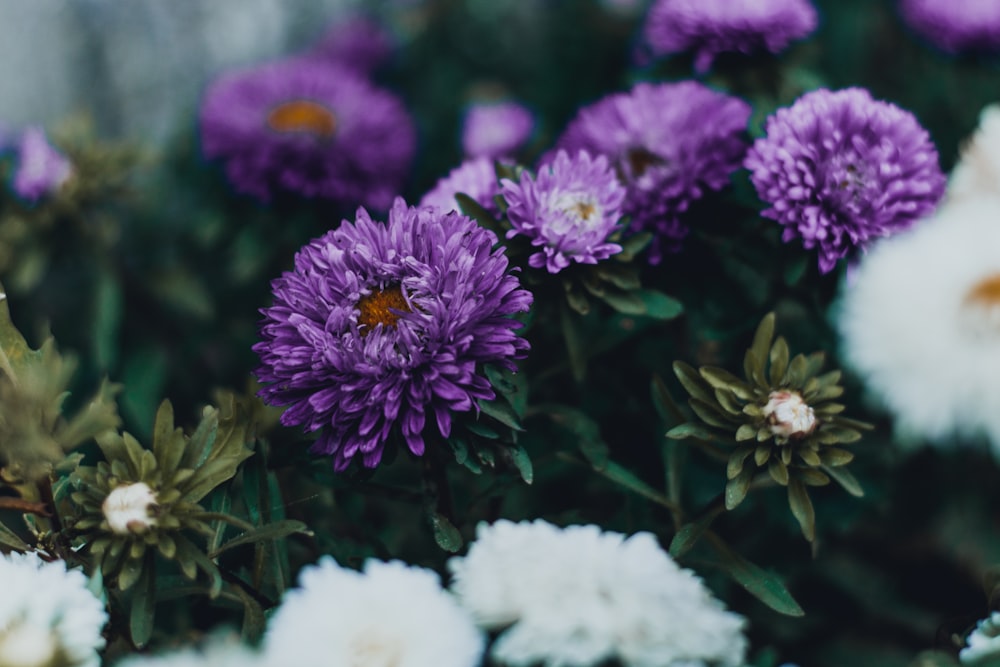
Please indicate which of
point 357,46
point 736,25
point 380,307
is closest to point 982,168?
point 736,25

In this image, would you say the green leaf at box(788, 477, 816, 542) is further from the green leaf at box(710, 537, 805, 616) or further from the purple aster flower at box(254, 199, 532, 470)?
the purple aster flower at box(254, 199, 532, 470)

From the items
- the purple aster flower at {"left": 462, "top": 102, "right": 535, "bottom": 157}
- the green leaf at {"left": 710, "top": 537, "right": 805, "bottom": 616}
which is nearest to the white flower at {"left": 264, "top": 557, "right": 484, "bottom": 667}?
the green leaf at {"left": 710, "top": 537, "right": 805, "bottom": 616}

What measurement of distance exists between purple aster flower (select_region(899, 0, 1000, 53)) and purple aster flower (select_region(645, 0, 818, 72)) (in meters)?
0.32

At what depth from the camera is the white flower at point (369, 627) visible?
0.65m

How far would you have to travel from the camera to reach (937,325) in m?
0.86

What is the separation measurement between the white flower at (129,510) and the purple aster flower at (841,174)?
635 millimetres

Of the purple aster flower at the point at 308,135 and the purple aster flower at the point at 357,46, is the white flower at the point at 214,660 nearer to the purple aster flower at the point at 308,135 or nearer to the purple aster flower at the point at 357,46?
the purple aster flower at the point at 308,135

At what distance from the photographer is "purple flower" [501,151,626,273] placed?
913 millimetres

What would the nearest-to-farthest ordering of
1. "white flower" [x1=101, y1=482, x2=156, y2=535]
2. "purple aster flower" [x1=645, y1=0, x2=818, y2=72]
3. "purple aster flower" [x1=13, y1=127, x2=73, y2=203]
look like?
"white flower" [x1=101, y1=482, x2=156, y2=535]
"purple aster flower" [x1=645, y1=0, x2=818, y2=72]
"purple aster flower" [x1=13, y1=127, x2=73, y2=203]

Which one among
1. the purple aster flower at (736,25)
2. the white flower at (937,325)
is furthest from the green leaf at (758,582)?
the purple aster flower at (736,25)

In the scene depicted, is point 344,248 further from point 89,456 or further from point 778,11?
point 778,11

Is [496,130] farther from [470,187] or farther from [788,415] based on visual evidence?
[788,415]

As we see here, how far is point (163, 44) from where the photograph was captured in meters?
1.85

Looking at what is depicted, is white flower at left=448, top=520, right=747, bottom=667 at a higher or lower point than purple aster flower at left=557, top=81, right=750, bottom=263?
lower
